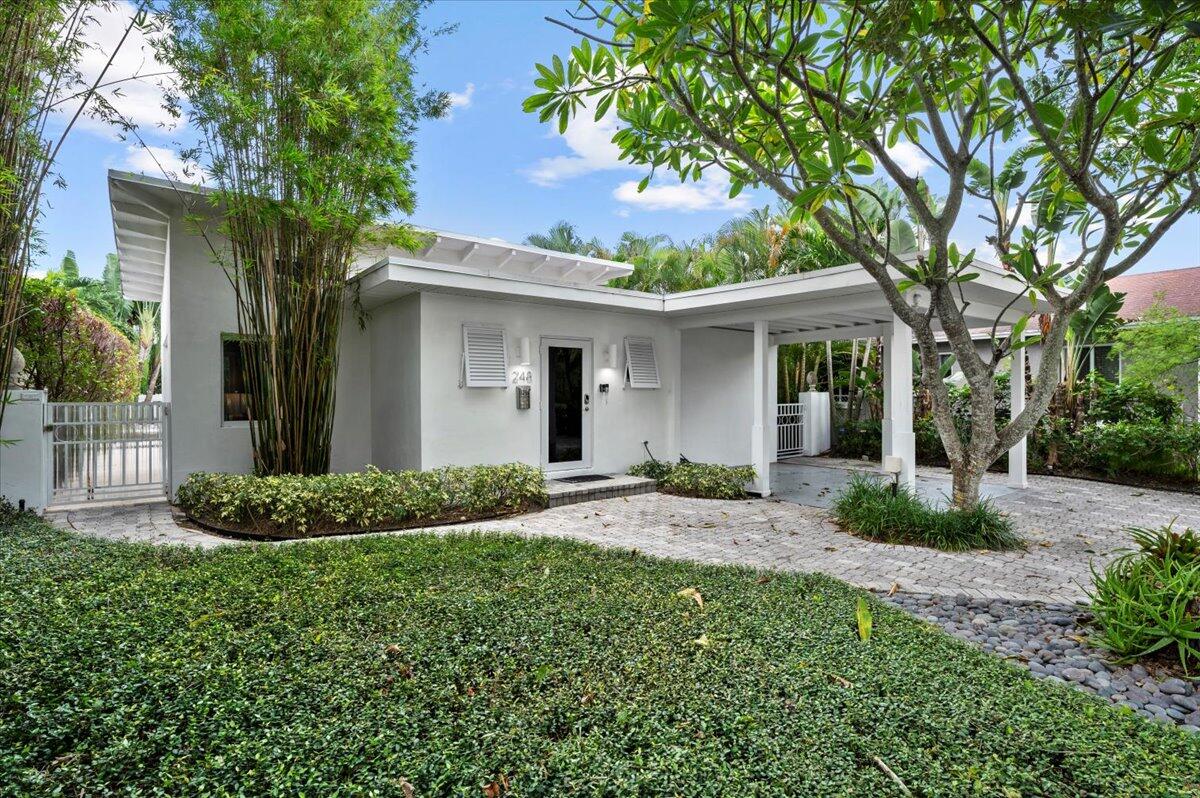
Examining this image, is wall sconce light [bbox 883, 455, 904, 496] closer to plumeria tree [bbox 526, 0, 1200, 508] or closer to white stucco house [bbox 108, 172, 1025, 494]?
white stucco house [bbox 108, 172, 1025, 494]

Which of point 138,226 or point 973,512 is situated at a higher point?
point 138,226

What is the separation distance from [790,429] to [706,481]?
5.61 m

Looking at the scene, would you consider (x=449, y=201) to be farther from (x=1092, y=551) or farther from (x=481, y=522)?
(x=1092, y=551)

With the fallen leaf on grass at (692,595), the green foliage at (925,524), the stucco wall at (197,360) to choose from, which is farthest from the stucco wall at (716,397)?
the stucco wall at (197,360)

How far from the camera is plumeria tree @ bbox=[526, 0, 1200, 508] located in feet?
12.5

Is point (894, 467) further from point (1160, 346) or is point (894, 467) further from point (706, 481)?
point (1160, 346)

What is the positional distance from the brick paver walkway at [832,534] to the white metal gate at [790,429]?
5112 millimetres

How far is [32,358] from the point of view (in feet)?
27.3

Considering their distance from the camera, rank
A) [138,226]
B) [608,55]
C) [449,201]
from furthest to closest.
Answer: [449,201], [138,226], [608,55]

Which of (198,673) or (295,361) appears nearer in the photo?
(198,673)

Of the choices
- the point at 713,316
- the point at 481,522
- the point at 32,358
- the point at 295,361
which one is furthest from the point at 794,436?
the point at 32,358

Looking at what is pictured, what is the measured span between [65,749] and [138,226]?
324 inches

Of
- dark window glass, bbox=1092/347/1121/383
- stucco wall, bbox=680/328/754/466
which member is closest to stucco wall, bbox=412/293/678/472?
stucco wall, bbox=680/328/754/466

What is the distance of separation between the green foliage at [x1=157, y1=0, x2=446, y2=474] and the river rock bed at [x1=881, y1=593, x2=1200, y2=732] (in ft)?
21.0
